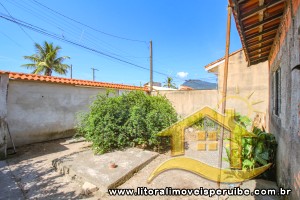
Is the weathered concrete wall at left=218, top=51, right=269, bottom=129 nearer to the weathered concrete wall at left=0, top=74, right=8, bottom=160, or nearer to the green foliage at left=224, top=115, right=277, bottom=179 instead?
the green foliage at left=224, top=115, right=277, bottom=179

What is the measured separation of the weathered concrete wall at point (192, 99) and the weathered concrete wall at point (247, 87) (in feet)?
3.08

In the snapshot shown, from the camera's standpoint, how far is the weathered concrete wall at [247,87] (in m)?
8.52

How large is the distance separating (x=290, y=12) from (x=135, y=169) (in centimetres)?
457

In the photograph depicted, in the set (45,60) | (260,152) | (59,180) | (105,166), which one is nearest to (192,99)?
(260,152)

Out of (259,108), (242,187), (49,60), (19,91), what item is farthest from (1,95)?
→ (49,60)

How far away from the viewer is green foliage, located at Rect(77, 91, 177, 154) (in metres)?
6.16

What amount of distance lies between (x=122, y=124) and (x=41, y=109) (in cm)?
401

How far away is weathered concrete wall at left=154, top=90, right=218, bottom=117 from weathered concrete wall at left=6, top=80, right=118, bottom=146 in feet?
17.5

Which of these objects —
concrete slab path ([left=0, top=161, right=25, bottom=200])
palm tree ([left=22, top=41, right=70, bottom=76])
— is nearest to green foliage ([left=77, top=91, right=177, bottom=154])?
concrete slab path ([left=0, top=161, right=25, bottom=200])

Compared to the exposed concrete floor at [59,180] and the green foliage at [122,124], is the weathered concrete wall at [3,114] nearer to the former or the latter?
the exposed concrete floor at [59,180]

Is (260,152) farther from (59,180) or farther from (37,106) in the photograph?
(37,106)

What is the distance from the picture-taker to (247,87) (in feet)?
29.2

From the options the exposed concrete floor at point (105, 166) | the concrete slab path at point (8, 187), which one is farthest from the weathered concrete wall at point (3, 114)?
the exposed concrete floor at point (105, 166)

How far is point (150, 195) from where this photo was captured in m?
3.83
